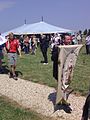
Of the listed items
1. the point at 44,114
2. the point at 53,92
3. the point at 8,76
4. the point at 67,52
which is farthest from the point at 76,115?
the point at 8,76

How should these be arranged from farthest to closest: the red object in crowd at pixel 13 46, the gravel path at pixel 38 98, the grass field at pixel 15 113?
the red object in crowd at pixel 13 46 → the gravel path at pixel 38 98 → the grass field at pixel 15 113

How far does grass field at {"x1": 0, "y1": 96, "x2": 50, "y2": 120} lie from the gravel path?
0.90ft

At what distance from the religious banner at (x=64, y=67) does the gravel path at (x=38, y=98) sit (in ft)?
1.30

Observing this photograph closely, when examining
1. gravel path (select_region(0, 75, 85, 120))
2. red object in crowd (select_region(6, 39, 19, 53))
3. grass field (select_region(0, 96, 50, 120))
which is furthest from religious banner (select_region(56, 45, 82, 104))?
red object in crowd (select_region(6, 39, 19, 53))

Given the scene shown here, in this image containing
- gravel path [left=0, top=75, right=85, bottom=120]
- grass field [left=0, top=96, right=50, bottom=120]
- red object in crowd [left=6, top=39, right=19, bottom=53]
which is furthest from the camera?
red object in crowd [left=6, top=39, right=19, bottom=53]

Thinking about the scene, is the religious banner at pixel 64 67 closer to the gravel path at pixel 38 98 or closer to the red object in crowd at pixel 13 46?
the gravel path at pixel 38 98

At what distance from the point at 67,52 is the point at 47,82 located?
5.05 meters

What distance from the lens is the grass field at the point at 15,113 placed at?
9703 millimetres

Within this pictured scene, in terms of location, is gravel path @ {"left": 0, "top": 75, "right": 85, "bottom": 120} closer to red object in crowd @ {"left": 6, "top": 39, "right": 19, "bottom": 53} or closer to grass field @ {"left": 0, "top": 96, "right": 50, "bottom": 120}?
grass field @ {"left": 0, "top": 96, "right": 50, "bottom": 120}

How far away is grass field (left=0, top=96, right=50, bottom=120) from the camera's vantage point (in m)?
9.70

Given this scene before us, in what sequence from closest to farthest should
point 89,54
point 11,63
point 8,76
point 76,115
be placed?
point 76,115
point 11,63
point 8,76
point 89,54

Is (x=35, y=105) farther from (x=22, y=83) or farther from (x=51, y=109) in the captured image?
(x=22, y=83)

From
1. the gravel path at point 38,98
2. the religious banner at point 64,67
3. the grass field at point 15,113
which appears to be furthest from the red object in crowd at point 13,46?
the religious banner at point 64,67

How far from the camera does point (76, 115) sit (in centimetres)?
975
